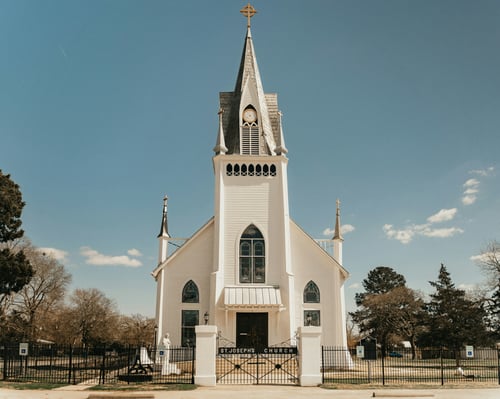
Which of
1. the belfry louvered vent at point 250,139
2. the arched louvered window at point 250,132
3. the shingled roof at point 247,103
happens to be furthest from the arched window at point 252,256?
the shingled roof at point 247,103

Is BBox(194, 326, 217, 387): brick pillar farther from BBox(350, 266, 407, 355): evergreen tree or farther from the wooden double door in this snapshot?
BBox(350, 266, 407, 355): evergreen tree

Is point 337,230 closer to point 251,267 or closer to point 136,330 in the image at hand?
point 251,267

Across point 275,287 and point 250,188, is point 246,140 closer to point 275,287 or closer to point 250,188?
point 250,188

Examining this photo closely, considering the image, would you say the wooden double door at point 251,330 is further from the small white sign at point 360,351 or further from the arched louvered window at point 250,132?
the arched louvered window at point 250,132

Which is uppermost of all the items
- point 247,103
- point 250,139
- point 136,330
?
point 247,103

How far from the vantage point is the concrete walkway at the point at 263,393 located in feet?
53.8

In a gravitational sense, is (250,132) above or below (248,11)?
below

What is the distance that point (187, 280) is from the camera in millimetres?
30656

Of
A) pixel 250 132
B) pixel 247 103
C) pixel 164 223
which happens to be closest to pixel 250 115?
pixel 247 103

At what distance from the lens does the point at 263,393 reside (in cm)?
1725

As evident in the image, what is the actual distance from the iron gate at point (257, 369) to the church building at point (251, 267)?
262cm

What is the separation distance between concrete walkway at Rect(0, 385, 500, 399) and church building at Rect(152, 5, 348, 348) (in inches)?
405

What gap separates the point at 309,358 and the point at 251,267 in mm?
10735

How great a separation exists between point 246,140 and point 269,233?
6219 millimetres
